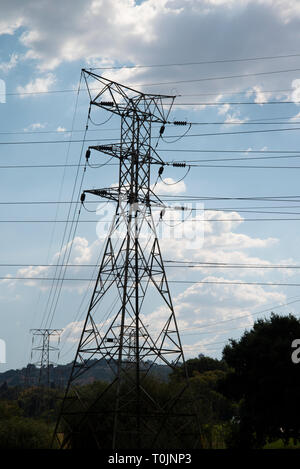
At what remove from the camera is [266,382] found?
39750mm

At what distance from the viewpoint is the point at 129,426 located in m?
37.7

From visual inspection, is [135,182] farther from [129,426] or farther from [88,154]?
[129,426]

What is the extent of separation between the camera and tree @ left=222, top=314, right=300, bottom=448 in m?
38.7

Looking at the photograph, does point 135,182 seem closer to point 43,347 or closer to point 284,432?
point 284,432

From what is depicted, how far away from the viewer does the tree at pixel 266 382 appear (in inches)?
1524

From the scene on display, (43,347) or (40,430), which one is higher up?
(43,347)

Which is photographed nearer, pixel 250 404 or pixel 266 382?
pixel 266 382

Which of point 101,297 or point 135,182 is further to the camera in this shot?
point 135,182

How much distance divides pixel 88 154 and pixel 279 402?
2162 centimetres

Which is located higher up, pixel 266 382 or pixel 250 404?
pixel 266 382
